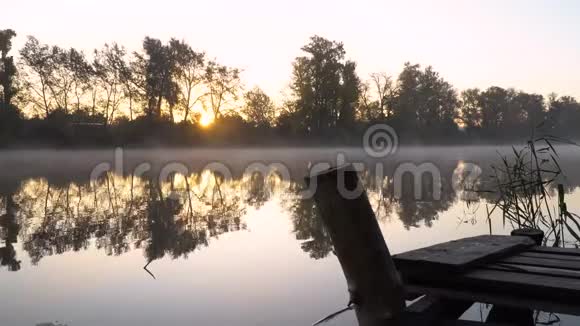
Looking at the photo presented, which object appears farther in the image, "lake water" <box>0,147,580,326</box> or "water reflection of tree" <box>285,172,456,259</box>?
"water reflection of tree" <box>285,172,456,259</box>

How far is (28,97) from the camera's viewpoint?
40.2 meters

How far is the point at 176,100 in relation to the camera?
44031 mm

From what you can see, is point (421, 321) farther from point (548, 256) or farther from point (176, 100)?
point (176, 100)

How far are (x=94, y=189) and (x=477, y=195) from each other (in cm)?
1036

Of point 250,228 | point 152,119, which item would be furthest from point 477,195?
point 152,119

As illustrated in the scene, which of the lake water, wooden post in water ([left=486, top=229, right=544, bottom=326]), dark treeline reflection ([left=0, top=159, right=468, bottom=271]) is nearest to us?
wooden post in water ([left=486, top=229, right=544, bottom=326])

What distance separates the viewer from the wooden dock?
234 cm

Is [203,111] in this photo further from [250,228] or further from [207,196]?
[250,228]

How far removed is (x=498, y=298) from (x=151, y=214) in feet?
27.7

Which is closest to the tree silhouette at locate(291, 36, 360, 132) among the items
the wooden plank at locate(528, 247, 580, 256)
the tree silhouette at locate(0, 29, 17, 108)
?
the tree silhouette at locate(0, 29, 17, 108)
